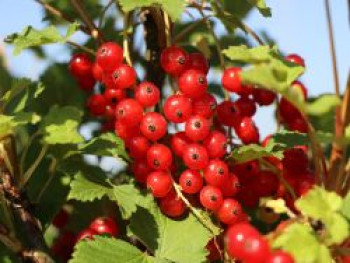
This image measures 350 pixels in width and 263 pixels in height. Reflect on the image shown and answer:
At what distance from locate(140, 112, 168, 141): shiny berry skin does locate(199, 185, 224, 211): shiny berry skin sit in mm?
187

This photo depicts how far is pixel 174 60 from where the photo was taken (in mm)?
1655

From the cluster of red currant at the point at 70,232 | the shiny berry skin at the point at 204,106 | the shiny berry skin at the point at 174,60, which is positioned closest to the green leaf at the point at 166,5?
the shiny berry skin at the point at 174,60

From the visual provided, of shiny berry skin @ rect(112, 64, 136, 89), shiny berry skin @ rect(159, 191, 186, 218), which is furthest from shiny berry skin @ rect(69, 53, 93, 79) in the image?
shiny berry skin @ rect(159, 191, 186, 218)

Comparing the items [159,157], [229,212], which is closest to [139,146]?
[159,157]

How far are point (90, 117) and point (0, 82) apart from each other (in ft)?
1.67

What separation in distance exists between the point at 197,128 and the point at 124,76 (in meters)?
0.24

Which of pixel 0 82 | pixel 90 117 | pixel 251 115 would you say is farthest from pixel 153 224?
pixel 90 117

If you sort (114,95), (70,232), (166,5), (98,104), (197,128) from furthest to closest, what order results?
(70,232) < (98,104) < (114,95) < (197,128) < (166,5)

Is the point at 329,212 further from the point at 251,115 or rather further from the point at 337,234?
the point at 251,115

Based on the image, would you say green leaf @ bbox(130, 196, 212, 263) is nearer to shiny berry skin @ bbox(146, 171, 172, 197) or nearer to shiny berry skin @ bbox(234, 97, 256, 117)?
shiny berry skin @ bbox(146, 171, 172, 197)

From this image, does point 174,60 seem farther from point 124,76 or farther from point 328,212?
point 328,212

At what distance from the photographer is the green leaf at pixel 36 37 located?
168 cm

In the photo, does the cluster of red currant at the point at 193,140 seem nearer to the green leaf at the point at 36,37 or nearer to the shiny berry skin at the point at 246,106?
the shiny berry skin at the point at 246,106

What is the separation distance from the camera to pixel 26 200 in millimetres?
1704
